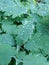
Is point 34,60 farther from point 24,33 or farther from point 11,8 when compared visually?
point 11,8

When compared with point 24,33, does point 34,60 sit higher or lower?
lower

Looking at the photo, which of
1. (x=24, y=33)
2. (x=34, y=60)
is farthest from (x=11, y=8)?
(x=34, y=60)

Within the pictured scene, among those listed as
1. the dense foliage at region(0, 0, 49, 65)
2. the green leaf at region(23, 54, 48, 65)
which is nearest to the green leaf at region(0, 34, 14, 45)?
the dense foliage at region(0, 0, 49, 65)

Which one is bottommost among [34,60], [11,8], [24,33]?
[34,60]

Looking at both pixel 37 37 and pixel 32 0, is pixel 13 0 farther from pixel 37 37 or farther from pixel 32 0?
pixel 37 37

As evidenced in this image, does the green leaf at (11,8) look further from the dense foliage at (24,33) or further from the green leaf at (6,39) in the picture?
the green leaf at (6,39)

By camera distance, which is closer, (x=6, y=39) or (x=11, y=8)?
(x=6, y=39)

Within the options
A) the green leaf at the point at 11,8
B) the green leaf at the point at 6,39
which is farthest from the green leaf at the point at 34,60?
the green leaf at the point at 11,8

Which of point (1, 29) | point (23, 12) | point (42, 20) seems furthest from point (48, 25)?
point (1, 29)
